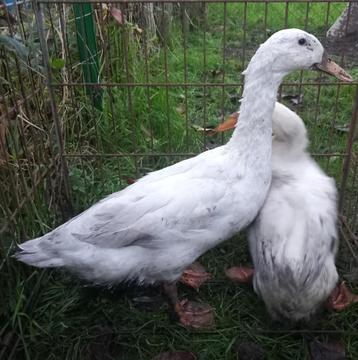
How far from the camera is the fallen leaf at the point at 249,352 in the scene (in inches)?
76.2

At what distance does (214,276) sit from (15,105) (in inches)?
48.4

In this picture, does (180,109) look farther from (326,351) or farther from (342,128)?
(326,351)

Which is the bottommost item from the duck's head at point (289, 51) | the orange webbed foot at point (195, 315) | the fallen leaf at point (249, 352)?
the orange webbed foot at point (195, 315)

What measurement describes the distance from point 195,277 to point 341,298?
2.22ft

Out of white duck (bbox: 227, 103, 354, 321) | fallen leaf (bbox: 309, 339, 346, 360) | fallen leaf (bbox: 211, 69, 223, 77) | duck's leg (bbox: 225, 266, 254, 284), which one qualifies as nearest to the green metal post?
fallen leaf (bbox: 211, 69, 223, 77)

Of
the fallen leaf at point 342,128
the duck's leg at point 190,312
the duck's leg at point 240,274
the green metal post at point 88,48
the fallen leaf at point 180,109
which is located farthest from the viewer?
the fallen leaf at point 180,109

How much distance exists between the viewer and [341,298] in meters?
2.17

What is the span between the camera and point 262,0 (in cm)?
203

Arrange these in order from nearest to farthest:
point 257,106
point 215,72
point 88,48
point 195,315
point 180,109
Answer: point 257,106
point 195,315
point 88,48
point 180,109
point 215,72

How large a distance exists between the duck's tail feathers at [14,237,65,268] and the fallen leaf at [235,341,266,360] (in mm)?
796

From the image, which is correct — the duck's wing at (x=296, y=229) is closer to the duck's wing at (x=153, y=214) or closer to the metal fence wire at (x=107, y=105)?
the duck's wing at (x=153, y=214)

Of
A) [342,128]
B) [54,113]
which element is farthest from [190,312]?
[342,128]

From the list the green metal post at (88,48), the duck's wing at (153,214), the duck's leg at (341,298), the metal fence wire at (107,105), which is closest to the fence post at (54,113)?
the metal fence wire at (107,105)

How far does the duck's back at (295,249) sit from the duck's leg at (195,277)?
41 cm
